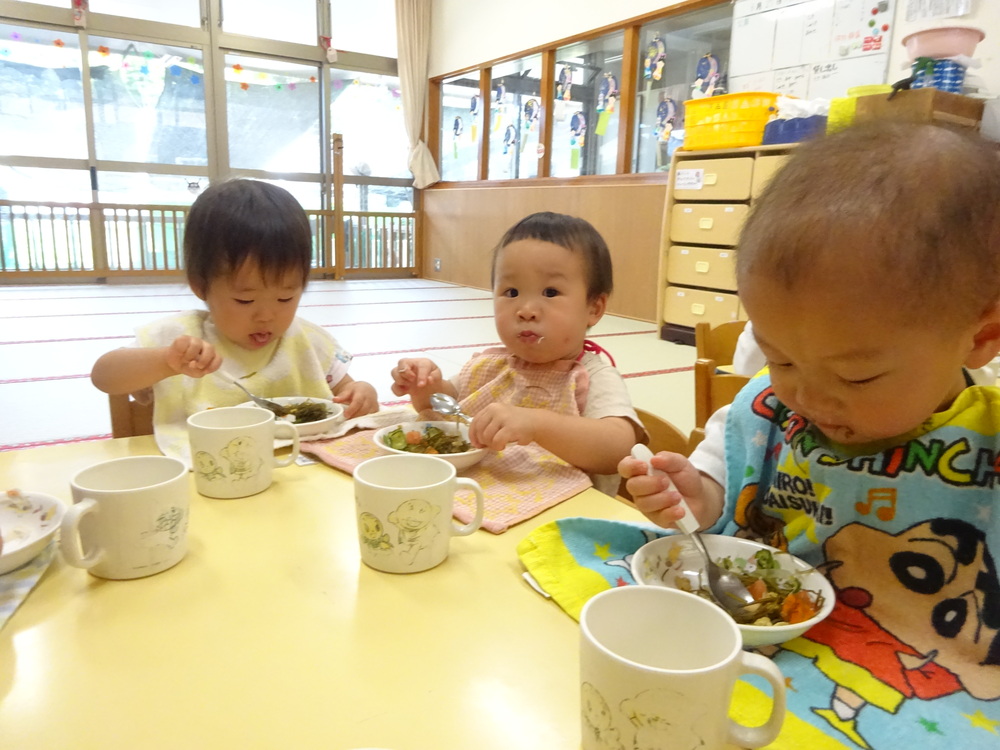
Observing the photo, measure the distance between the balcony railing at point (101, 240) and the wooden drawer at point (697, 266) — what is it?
3.38m

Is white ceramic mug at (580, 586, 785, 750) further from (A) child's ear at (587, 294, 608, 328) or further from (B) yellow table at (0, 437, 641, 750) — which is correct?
(A) child's ear at (587, 294, 608, 328)

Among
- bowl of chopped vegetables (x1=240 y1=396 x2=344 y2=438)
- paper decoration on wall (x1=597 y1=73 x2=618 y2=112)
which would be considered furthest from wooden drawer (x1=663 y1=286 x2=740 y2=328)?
bowl of chopped vegetables (x1=240 y1=396 x2=344 y2=438)

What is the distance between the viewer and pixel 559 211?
4.95 m

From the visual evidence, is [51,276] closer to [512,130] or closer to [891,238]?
[512,130]

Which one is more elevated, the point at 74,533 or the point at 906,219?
the point at 906,219

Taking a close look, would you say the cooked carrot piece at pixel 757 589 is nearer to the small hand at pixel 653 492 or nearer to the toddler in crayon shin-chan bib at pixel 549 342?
the small hand at pixel 653 492

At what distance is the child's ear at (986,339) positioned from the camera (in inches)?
18.9

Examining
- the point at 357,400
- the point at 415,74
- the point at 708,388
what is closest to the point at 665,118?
the point at 415,74

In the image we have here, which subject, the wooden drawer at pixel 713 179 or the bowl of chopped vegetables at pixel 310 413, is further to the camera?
the wooden drawer at pixel 713 179

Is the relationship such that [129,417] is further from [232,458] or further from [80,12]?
[80,12]

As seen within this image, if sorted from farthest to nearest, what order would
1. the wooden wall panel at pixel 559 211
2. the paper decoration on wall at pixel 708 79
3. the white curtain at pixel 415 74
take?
the white curtain at pixel 415 74
the wooden wall panel at pixel 559 211
the paper decoration on wall at pixel 708 79

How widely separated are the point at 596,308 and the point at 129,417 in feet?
2.35

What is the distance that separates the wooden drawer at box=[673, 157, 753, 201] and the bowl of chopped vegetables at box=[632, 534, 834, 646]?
287 cm

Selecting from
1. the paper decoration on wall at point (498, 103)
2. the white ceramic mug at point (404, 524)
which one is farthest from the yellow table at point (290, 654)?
the paper decoration on wall at point (498, 103)
